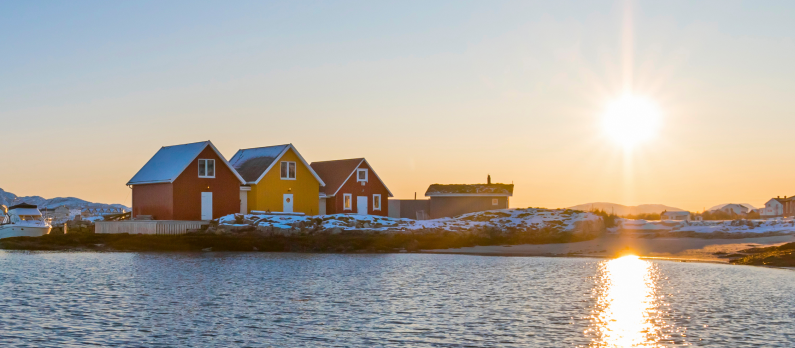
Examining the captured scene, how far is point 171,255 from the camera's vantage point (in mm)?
42625

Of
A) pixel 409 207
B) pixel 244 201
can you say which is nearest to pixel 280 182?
pixel 244 201

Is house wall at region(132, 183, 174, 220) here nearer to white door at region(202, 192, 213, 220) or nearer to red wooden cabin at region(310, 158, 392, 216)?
white door at region(202, 192, 213, 220)

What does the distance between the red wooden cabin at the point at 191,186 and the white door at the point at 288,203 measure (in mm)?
3825

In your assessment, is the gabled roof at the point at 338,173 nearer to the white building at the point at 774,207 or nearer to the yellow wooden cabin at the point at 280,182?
the yellow wooden cabin at the point at 280,182

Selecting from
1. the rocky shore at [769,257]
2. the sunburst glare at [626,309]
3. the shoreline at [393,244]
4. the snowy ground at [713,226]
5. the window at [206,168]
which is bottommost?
the sunburst glare at [626,309]

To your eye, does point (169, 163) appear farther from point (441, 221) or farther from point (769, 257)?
point (769, 257)

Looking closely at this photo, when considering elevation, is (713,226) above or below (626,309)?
above

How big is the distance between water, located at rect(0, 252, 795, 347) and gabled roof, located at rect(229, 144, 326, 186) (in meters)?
20.0

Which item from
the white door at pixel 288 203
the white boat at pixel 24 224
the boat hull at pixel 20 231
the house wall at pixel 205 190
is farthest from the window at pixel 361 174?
the boat hull at pixel 20 231

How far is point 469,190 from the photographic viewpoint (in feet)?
229

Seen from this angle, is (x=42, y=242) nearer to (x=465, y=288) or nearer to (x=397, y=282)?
(x=397, y=282)

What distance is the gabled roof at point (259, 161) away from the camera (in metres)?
56.7

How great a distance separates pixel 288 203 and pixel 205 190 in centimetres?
725

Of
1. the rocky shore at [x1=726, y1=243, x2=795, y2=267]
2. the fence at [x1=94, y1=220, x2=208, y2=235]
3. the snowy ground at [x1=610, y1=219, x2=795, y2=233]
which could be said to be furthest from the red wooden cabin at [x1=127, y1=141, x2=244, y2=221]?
the rocky shore at [x1=726, y1=243, x2=795, y2=267]
